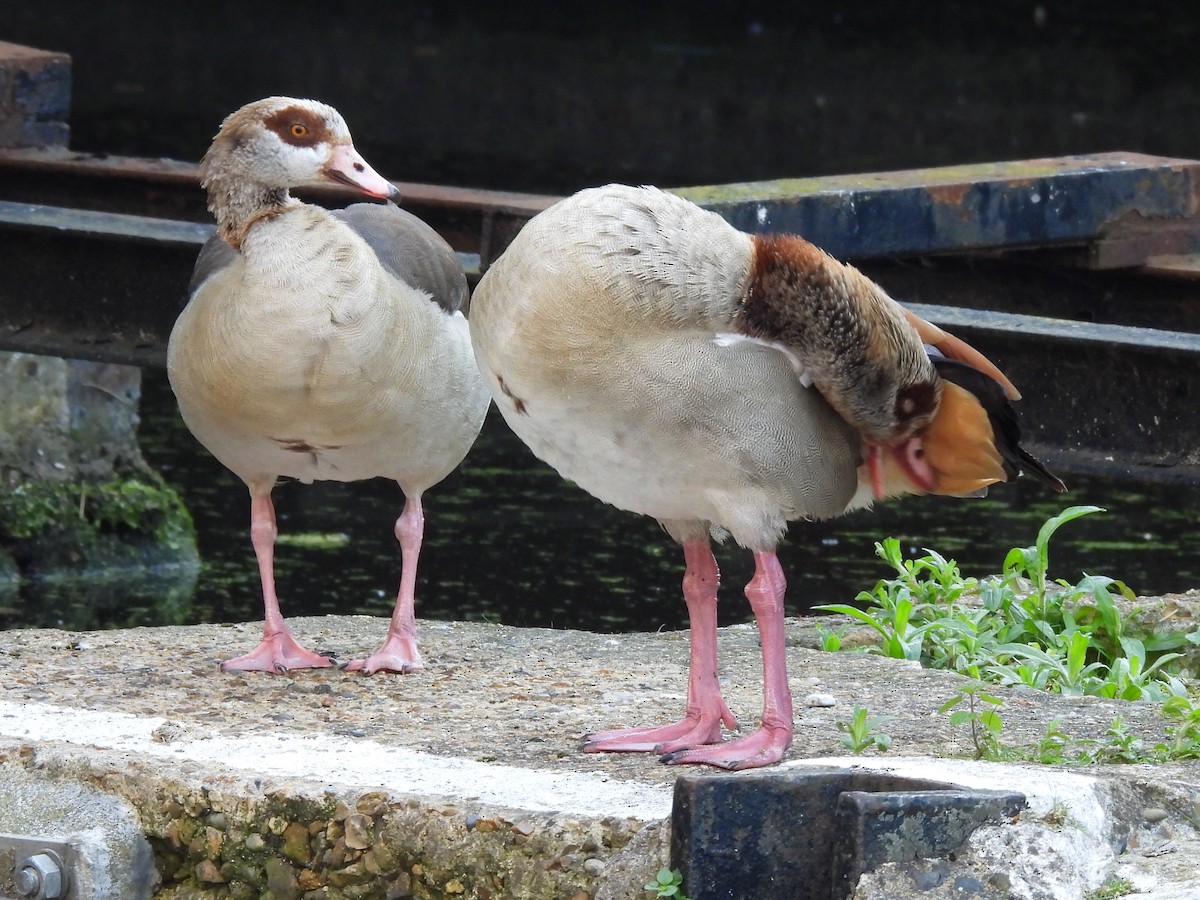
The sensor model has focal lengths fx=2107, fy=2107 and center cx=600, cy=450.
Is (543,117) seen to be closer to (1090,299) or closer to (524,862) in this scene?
(1090,299)

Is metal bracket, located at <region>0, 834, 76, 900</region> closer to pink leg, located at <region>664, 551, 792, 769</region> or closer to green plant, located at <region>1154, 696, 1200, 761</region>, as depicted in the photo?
pink leg, located at <region>664, 551, 792, 769</region>

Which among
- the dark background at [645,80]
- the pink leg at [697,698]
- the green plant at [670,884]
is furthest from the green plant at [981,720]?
the dark background at [645,80]

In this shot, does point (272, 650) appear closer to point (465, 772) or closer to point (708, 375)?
point (465, 772)

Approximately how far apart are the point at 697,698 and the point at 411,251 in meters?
1.51

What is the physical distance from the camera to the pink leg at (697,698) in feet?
14.0

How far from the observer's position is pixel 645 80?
64.0ft

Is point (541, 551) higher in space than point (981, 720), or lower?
higher

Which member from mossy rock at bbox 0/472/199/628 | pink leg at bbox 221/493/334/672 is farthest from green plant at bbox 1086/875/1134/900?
mossy rock at bbox 0/472/199/628

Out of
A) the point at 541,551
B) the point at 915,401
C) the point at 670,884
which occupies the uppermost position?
the point at 915,401

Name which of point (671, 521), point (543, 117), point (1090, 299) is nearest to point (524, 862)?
point (671, 521)

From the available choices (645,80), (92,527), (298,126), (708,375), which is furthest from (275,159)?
(645,80)

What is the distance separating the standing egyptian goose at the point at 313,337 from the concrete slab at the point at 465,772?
1.29ft

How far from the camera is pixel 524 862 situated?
3.69 metres

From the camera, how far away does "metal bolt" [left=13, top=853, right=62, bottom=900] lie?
3.85m
